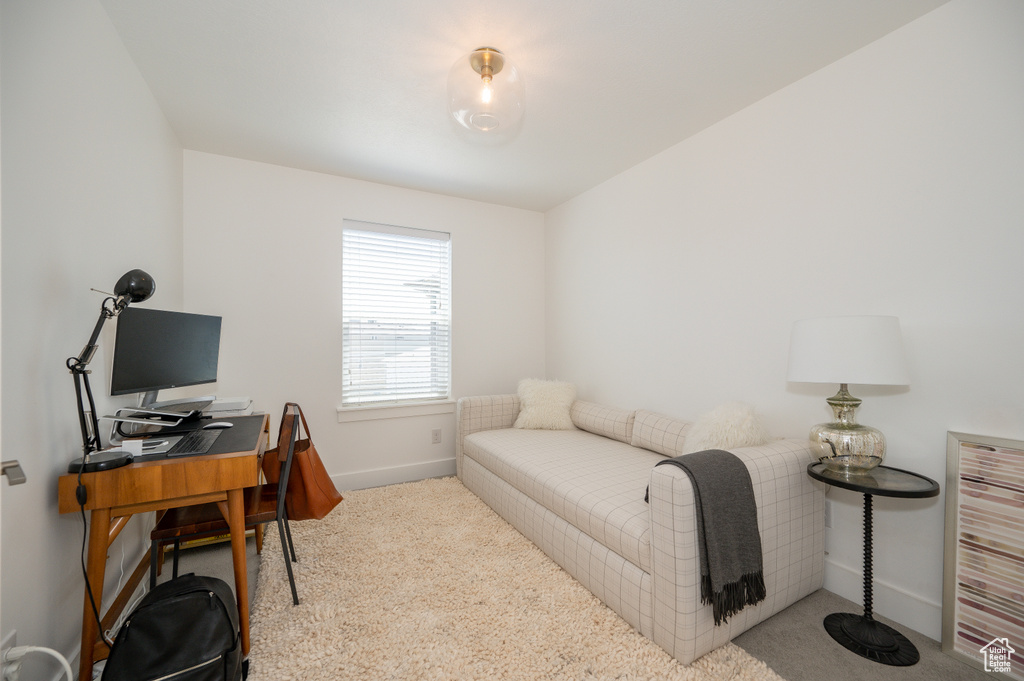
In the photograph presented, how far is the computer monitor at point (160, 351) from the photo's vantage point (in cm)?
166

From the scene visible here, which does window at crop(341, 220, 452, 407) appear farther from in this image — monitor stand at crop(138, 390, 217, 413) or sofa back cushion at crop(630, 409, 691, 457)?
sofa back cushion at crop(630, 409, 691, 457)

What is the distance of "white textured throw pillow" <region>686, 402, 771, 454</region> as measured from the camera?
200 cm

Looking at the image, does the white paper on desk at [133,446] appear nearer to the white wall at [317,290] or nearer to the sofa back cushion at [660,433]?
the white wall at [317,290]

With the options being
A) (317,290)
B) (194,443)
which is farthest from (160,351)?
(317,290)

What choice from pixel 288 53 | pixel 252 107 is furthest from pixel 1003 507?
pixel 252 107

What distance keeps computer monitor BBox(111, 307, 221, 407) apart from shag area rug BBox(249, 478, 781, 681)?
107cm

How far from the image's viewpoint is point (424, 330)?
12.4 ft

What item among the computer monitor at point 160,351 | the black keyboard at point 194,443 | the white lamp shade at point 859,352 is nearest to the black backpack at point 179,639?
the black keyboard at point 194,443

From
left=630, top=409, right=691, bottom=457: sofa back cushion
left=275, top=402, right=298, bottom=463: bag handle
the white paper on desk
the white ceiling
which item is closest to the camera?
the white paper on desk

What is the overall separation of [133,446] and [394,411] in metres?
2.04

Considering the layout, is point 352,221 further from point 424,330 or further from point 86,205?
point 86,205

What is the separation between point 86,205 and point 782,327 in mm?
3207

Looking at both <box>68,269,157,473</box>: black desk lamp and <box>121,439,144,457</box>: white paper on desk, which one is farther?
<box>121,439,144,457</box>: white paper on desk

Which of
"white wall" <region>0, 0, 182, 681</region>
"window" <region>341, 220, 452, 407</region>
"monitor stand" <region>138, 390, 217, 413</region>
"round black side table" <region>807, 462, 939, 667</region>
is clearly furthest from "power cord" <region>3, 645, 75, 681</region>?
"round black side table" <region>807, 462, 939, 667</region>
